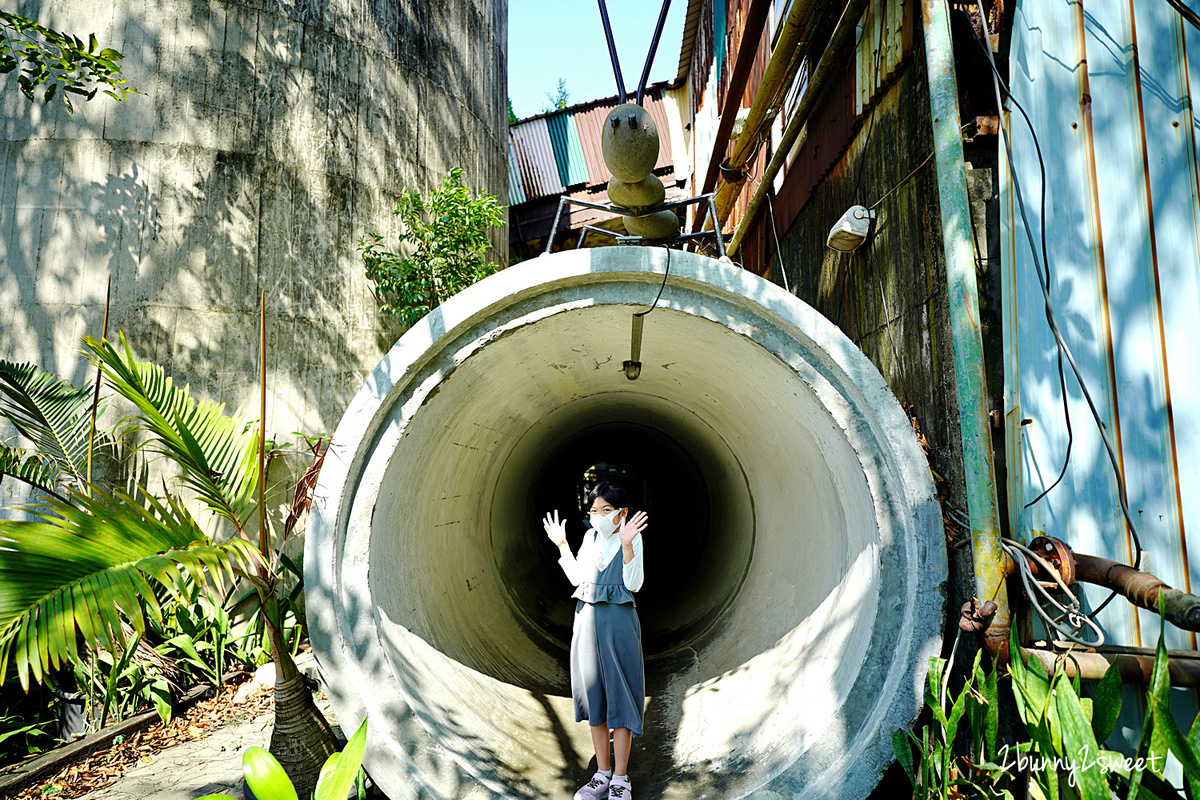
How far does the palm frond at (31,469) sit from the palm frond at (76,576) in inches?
86.0

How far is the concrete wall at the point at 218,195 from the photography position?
5598 mm

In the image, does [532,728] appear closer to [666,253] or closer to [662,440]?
[666,253]

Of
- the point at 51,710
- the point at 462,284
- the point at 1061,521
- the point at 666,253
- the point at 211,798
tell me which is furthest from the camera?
the point at 462,284

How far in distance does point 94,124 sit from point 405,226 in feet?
8.64

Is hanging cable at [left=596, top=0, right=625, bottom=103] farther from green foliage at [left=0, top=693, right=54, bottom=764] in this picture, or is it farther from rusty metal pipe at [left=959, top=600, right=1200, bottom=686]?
green foliage at [left=0, top=693, right=54, bottom=764]

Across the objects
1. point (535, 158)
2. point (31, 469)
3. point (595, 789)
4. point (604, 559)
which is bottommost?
point (595, 789)

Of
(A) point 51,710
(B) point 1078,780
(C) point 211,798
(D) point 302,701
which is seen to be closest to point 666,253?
(B) point 1078,780

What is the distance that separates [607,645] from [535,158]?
1206cm

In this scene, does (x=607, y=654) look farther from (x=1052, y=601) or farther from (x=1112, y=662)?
(x=1112, y=662)

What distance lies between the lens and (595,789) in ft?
9.96

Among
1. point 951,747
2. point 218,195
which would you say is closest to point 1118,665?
point 951,747

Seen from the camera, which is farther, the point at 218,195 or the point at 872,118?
the point at 218,195

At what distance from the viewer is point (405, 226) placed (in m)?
6.85

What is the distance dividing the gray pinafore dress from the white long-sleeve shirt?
0.07 feet
